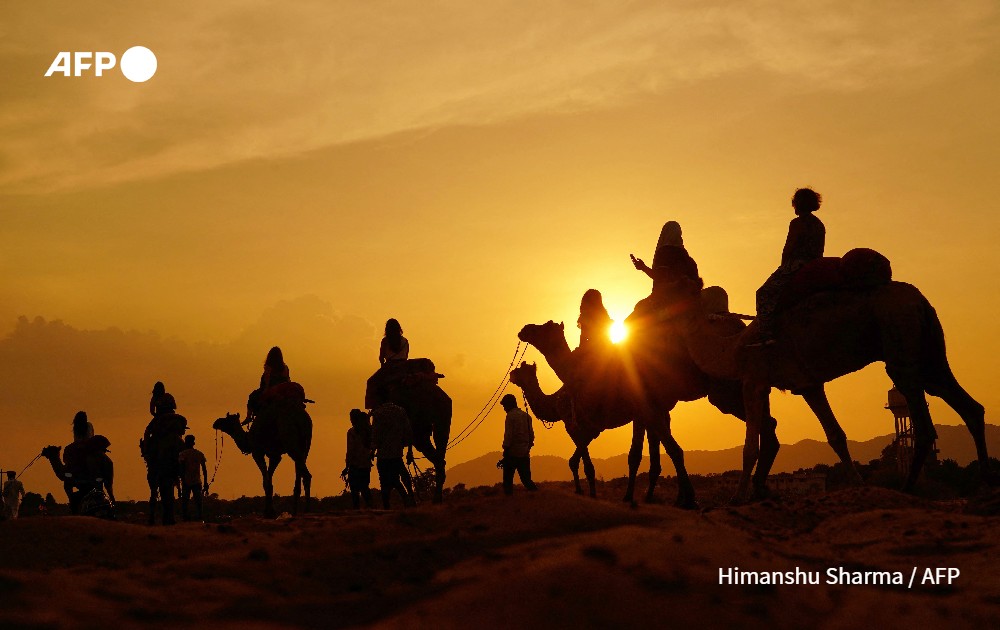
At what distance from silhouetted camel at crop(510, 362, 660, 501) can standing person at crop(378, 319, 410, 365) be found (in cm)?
299

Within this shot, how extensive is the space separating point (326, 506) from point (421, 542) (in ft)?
96.6

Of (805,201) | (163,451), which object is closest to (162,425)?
(163,451)

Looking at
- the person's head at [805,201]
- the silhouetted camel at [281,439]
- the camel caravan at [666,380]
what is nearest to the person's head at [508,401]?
the camel caravan at [666,380]

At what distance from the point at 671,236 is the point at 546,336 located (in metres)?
4.27

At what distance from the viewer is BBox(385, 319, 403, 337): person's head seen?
20.1 meters

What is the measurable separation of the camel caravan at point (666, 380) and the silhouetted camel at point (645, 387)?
0.07 ft

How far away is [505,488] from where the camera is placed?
17875 millimetres

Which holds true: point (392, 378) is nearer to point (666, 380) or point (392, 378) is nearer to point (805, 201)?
point (666, 380)

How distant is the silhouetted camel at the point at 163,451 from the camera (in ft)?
65.3

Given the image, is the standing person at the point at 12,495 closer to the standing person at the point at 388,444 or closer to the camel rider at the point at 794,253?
the standing person at the point at 388,444

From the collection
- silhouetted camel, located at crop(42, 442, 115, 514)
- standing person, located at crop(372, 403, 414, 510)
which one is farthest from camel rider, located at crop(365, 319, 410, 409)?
silhouetted camel, located at crop(42, 442, 115, 514)

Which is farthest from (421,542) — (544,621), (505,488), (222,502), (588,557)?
(222,502)

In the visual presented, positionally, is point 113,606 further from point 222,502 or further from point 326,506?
point 222,502

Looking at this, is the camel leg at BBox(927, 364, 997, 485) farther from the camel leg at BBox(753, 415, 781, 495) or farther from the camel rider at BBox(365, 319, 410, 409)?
the camel rider at BBox(365, 319, 410, 409)
